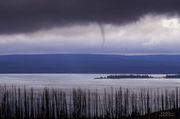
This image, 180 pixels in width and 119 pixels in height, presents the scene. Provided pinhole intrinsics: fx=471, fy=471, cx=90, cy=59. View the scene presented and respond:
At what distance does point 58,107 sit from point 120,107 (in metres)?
5.38

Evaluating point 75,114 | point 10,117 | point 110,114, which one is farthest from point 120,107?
point 10,117

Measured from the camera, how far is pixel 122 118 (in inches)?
1521

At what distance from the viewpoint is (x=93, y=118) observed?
40.1 meters

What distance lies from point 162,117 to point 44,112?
10164 mm

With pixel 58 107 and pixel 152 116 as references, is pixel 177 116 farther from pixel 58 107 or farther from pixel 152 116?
pixel 58 107

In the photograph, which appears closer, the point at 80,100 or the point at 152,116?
the point at 152,116

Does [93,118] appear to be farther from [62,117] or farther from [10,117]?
[10,117]

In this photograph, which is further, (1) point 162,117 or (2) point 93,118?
(2) point 93,118

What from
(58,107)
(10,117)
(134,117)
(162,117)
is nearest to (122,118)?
(134,117)

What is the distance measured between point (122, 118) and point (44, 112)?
268 inches

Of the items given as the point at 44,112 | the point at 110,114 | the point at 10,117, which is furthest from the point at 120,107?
the point at 10,117

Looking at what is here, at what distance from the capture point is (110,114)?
41.8 meters

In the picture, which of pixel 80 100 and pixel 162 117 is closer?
pixel 162 117

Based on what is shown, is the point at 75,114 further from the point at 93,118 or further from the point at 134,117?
the point at 134,117
